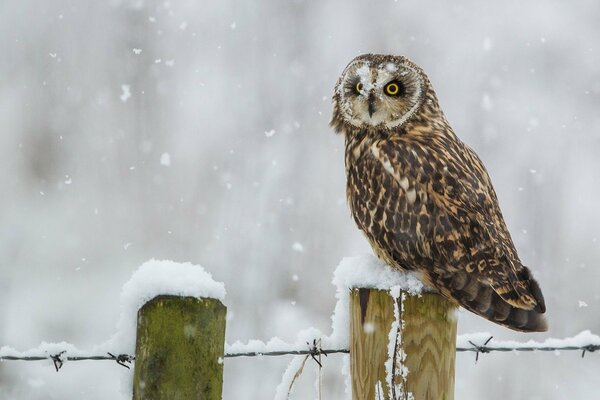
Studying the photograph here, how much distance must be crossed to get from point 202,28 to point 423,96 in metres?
12.5

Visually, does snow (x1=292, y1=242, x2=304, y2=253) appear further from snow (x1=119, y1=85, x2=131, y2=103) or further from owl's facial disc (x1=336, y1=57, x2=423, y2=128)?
owl's facial disc (x1=336, y1=57, x2=423, y2=128)

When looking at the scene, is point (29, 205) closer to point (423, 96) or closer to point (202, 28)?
point (202, 28)

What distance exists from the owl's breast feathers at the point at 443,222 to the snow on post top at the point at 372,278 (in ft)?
1.50

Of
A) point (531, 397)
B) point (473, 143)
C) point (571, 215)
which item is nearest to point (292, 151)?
point (473, 143)

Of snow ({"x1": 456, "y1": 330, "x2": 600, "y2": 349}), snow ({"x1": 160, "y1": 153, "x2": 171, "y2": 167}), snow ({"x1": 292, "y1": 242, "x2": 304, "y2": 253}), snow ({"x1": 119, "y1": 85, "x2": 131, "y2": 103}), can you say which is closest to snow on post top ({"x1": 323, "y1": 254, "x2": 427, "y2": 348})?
snow ({"x1": 456, "y1": 330, "x2": 600, "y2": 349})

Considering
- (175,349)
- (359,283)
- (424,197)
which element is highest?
(424,197)

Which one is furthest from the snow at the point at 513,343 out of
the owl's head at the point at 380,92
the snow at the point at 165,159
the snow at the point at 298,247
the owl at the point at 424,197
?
the snow at the point at 165,159

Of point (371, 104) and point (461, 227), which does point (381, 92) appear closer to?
point (371, 104)

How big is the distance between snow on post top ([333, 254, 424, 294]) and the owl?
434 mm

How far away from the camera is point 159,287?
224 cm

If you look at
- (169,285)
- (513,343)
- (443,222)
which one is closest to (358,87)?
(443,222)

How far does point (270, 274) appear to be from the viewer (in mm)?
11336

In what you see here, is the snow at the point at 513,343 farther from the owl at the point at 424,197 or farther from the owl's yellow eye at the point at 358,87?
the owl's yellow eye at the point at 358,87

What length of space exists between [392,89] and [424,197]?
2.02 feet
